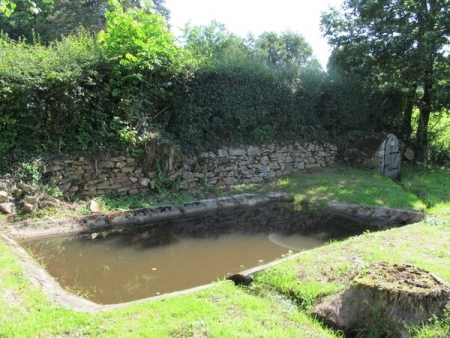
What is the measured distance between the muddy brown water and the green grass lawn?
798mm

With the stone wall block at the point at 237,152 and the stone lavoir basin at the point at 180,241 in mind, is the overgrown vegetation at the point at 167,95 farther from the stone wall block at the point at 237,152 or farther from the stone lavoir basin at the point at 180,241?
the stone lavoir basin at the point at 180,241

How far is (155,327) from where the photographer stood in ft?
10.4

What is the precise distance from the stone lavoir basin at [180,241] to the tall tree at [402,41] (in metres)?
6.52

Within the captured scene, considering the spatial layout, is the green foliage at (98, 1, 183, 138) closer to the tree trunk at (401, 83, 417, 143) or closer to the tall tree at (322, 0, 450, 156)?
the tall tree at (322, 0, 450, 156)

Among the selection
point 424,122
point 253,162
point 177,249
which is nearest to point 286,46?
point 424,122

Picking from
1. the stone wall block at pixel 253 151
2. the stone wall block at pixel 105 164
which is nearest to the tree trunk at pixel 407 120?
the stone wall block at pixel 253 151

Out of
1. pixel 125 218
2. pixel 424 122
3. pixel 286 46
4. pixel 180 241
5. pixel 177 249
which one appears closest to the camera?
pixel 177 249

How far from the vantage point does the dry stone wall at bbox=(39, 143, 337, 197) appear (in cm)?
774

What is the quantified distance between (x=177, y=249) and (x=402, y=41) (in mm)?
10536

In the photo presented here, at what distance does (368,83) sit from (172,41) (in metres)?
7.56

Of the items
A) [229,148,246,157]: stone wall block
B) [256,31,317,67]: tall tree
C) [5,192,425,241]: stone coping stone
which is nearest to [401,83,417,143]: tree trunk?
[5,192,425,241]: stone coping stone

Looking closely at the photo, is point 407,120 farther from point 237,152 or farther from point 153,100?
point 153,100

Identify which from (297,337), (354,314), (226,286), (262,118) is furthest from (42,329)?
(262,118)

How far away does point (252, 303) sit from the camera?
3674 millimetres
